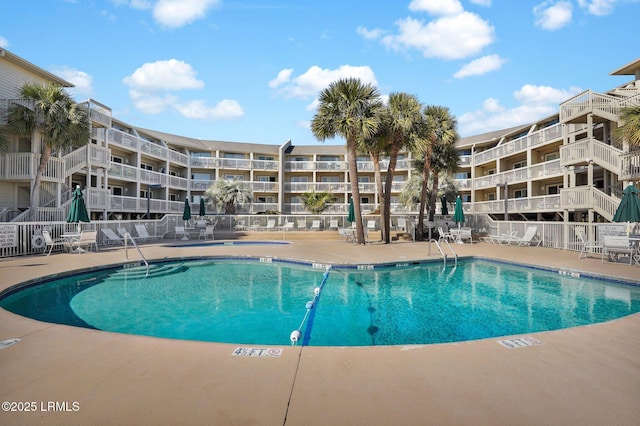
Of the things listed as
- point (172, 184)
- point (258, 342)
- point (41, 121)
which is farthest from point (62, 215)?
point (258, 342)

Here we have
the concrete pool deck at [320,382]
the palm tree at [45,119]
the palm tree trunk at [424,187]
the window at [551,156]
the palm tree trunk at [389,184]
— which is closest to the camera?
the concrete pool deck at [320,382]

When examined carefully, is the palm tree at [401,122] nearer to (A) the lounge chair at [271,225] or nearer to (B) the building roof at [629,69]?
(A) the lounge chair at [271,225]

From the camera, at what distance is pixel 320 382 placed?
284 cm

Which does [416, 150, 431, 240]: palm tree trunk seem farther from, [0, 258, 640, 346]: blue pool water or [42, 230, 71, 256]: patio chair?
[42, 230, 71, 256]: patio chair

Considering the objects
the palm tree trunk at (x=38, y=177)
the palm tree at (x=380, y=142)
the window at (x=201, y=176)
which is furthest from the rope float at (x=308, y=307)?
the window at (x=201, y=176)

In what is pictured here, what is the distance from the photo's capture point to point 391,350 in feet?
11.8

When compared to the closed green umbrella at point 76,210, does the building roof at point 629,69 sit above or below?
above

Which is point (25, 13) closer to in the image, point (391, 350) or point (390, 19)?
point (390, 19)

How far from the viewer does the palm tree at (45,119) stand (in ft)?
50.0

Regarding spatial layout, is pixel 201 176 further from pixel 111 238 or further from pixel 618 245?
pixel 618 245

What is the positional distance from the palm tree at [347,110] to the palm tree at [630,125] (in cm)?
912

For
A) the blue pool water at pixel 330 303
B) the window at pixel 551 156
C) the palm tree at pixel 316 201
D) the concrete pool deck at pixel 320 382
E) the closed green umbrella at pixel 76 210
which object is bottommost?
the blue pool water at pixel 330 303

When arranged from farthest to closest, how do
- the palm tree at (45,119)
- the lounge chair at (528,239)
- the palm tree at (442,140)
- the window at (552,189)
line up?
the window at (552,189) < the palm tree at (442,140) < the lounge chair at (528,239) < the palm tree at (45,119)

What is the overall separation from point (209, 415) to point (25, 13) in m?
10.9
